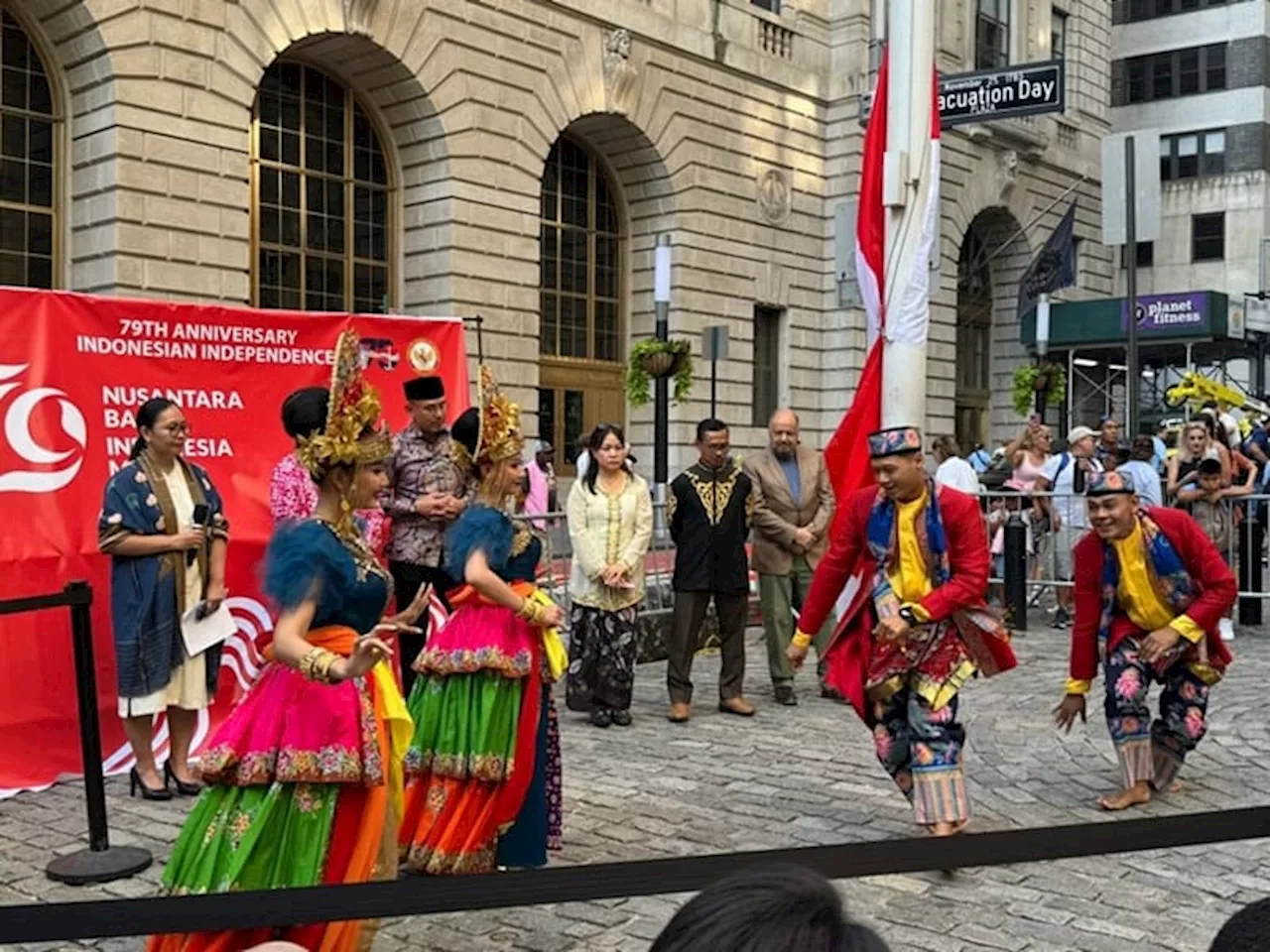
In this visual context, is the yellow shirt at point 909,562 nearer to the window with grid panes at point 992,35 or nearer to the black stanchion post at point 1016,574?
the black stanchion post at point 1016,574

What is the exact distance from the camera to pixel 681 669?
865 centimetres

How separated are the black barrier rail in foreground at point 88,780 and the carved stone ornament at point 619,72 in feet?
62.9

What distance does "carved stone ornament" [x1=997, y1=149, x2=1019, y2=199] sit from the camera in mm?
32031

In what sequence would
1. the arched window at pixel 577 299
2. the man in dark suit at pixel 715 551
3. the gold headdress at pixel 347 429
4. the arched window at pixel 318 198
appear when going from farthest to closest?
the arched window at pixel 577 299
the arched window at pixel 318 198
the man in dark suit at pixel 715 551
the gold headdress at pixel 347 429

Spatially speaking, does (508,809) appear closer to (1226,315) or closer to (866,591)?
(866,591)

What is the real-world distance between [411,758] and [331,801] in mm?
1457

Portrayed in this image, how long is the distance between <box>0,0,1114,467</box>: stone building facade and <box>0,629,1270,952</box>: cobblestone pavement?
6459 millimetres

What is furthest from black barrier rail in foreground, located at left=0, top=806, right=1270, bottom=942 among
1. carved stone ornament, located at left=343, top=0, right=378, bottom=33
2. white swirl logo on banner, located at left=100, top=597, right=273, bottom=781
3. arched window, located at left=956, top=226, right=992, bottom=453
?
arched window, located at left=956, top=226, right=992, bottom=453

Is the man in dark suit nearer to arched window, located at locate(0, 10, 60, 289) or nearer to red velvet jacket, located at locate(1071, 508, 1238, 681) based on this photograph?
red velvet jacket, located at locate(1071, 508, 1238, 681)

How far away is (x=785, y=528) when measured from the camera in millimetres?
9281

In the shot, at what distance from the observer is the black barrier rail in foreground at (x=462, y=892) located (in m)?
2.06

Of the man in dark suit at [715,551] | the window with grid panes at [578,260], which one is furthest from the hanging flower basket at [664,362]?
the man in dark suit at [715,551]

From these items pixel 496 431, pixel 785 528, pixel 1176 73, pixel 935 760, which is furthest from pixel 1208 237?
pixel 496 431

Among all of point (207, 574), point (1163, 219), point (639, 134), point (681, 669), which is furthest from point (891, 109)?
point (1163, 219)
